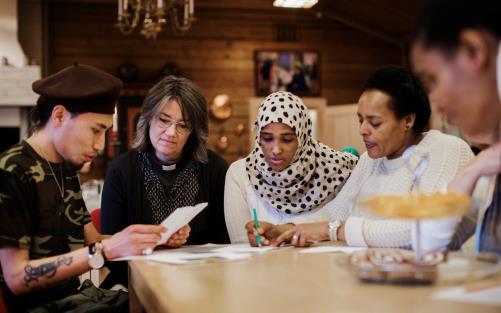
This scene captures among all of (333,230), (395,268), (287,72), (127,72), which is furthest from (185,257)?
(287,72)

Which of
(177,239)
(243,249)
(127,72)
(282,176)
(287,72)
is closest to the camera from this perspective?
(243,249)

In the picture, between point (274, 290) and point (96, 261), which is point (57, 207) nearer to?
point (96, 261)

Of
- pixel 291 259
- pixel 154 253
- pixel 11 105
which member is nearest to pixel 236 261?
pixel 291 259

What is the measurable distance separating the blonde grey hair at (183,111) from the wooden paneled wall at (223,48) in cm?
646

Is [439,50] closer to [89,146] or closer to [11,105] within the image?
[89,146]

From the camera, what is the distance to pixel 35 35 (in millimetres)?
8648

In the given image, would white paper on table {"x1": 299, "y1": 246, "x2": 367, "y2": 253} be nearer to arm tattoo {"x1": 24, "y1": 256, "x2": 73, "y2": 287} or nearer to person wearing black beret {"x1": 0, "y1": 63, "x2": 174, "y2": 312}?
person wearing black beret {"x1": 0, "y1": 63, "x2": 174, "y2": 312}

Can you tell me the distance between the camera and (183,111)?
2.69m

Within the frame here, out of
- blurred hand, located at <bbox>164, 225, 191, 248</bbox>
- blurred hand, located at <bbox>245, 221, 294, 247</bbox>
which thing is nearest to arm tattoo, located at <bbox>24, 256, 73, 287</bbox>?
blurred hand, located at <bbox>164, 225, 191, 248</bbox>

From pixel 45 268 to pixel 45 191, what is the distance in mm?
246

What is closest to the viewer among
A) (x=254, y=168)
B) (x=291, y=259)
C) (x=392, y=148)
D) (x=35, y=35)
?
(x=291, y=259)

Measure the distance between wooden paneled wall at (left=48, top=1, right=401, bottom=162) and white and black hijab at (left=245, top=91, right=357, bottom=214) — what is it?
663 cm

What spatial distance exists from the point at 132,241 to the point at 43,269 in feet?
0.87

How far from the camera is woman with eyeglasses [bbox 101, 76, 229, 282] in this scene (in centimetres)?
267
